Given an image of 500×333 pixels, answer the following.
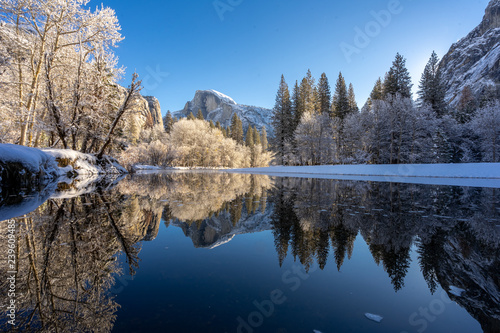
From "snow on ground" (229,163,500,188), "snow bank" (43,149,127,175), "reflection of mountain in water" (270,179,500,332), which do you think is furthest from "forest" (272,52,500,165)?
"reflection of mountain in water" (270,179,500,332)

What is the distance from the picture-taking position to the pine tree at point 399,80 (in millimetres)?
28594

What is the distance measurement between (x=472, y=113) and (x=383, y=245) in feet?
128

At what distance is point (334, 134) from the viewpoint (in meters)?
31.2

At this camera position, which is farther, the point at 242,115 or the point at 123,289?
the point at 242,115

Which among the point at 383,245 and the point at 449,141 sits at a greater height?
the point at 449,141

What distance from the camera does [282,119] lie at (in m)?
35.8

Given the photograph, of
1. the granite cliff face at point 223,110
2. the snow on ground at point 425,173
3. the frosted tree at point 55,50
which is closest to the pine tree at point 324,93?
the snow on ground at point 425,173

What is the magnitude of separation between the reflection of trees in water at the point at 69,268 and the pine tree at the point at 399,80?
115ft

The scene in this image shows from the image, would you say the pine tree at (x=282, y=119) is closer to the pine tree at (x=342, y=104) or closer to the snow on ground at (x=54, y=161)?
the pine tree at (x=342, y=104)

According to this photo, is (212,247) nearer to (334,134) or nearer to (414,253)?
(414,253)

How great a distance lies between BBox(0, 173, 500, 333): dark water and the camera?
4.29 feet

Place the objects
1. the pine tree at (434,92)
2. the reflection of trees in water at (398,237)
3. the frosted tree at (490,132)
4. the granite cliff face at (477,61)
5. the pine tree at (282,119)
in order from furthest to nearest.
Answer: the granite cliff face at (477,61)
the pine tree at (282,119)
the pine tree at (434,92)
the frosted tree at (490,132)
the reflection of trees in water at (398,237)

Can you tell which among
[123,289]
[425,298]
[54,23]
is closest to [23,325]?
[123,289]

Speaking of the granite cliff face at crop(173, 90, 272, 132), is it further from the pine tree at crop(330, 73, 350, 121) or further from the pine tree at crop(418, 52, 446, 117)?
the pine tree at crop(418, 52, 446, 117)
